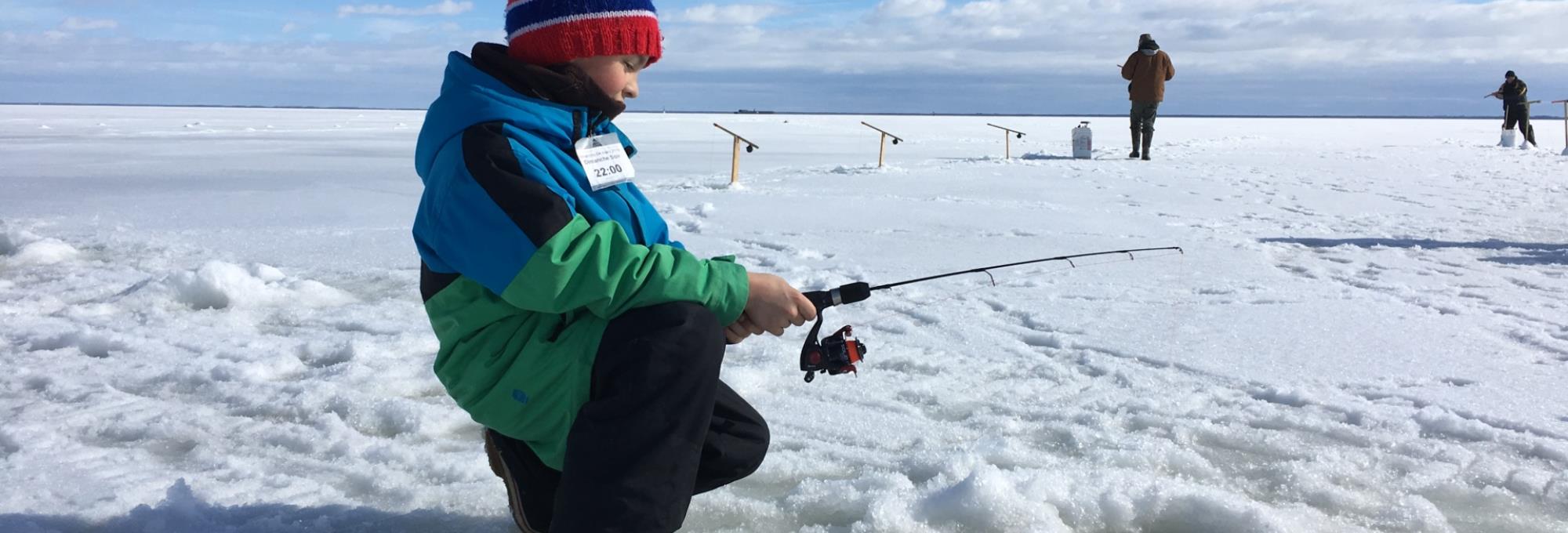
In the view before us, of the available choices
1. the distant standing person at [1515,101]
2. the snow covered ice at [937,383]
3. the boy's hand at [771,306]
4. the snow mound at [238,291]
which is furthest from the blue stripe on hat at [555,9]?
the distant standing person at [1515,101]

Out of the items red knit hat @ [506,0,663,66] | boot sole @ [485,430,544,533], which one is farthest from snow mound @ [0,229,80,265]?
red knit hat @ [506,0,663,66]

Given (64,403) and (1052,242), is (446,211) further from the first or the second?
(1052,242)

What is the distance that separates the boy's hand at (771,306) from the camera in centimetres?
152

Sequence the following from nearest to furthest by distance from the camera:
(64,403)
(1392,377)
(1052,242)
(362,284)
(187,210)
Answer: (64,403)
(1392,377)
(362,284)
(1052,242)
(187,210)

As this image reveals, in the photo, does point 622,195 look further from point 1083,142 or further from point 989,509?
point 1083,142

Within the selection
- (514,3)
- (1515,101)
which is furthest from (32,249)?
(1515,101)

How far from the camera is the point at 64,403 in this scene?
2605 millimetres

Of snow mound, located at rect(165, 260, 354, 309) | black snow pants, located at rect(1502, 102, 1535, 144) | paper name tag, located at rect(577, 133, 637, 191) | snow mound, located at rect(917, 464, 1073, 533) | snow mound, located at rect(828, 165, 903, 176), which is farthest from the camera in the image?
black snow pants, located at rect(1502, 102, 1535, 144)

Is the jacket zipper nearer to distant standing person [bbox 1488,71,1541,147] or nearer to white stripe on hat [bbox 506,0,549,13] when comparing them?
white stripe on hat [bbox 506,0,549,13]

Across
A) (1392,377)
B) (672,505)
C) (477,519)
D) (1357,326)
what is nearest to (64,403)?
(477,519)

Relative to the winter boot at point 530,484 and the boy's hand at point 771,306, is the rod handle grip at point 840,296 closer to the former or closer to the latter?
the boy's hand at point 771,306

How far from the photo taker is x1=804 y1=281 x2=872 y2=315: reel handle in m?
1.72

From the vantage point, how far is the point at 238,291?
379cm

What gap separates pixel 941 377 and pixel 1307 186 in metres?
7.81
